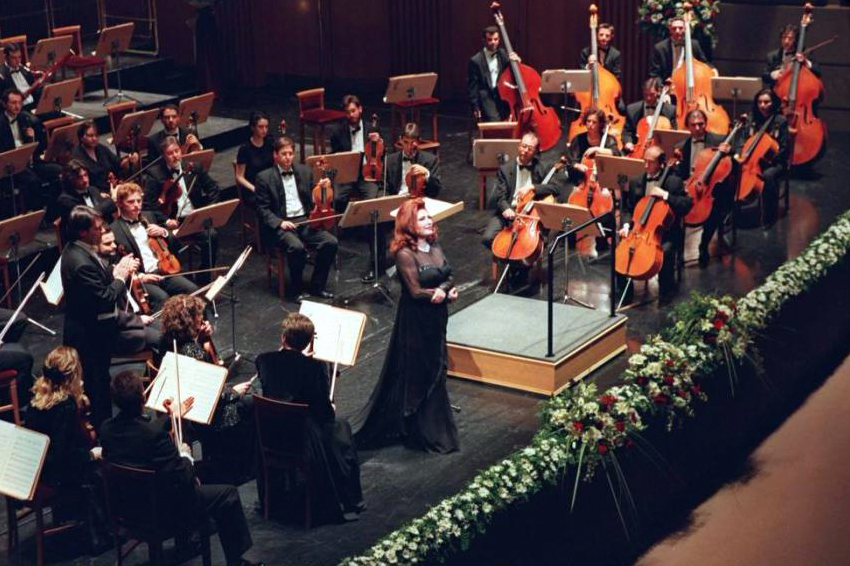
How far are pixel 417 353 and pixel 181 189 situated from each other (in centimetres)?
287

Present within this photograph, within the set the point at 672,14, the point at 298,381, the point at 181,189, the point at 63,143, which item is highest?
the point at 672,14

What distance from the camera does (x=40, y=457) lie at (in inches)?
226

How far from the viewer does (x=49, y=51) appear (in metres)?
11.9

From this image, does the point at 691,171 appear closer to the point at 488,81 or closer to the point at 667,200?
the point at 667,200

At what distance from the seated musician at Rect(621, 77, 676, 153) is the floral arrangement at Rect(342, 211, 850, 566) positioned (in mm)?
2069

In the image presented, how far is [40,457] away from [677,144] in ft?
18.8

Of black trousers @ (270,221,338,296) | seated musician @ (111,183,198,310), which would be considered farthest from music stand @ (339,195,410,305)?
seated musician @ (111,183,198,310)

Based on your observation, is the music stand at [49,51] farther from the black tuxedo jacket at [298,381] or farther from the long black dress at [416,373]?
the black tuxedo jacket at [298,381]

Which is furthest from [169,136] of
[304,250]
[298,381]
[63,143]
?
[298,381]

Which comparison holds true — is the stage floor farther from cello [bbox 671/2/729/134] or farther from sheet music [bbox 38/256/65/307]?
cello [bbox 671/2/729/134]

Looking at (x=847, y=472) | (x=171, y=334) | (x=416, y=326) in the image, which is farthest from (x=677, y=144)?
(x=171, y=334)

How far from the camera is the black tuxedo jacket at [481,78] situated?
459 inches

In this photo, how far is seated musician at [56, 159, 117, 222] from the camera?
29.4ft

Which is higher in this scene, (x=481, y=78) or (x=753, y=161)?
(x=481, y=78)
